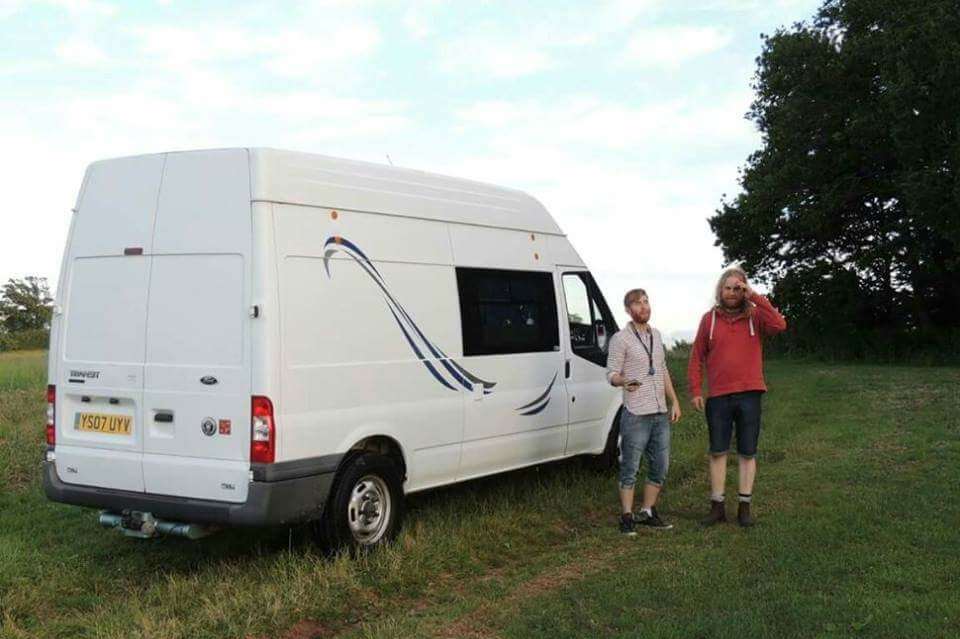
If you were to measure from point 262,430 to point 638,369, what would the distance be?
10.1 ft

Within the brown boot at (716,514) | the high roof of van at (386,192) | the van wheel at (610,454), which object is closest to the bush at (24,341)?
the van wheel at (610,454)

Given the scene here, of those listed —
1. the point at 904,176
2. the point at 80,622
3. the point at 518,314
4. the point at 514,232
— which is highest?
the point at 904,176

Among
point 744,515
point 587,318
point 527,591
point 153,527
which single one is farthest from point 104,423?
point 744,515

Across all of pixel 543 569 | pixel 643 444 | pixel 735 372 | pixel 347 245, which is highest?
pixel 347 245

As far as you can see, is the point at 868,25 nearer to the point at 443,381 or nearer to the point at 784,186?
the point at 784,186

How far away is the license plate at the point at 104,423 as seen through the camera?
261 inches

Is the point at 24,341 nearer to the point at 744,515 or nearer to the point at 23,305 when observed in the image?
the point at 23,305

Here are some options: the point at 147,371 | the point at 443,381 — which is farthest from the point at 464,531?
the point at 147,371

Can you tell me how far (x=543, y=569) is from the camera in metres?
6.68

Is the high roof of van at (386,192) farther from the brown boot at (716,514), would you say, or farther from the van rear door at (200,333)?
the brown boot at (716,514)

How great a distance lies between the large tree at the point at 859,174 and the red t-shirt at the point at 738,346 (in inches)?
742

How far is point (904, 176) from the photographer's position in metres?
25.9

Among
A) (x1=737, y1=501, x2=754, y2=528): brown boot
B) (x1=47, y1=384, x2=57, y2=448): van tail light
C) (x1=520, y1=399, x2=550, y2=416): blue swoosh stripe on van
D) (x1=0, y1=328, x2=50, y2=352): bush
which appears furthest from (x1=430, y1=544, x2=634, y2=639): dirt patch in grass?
(x1=0, y1=328, x2=50, y2=352): bush

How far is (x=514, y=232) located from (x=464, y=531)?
2740mm
